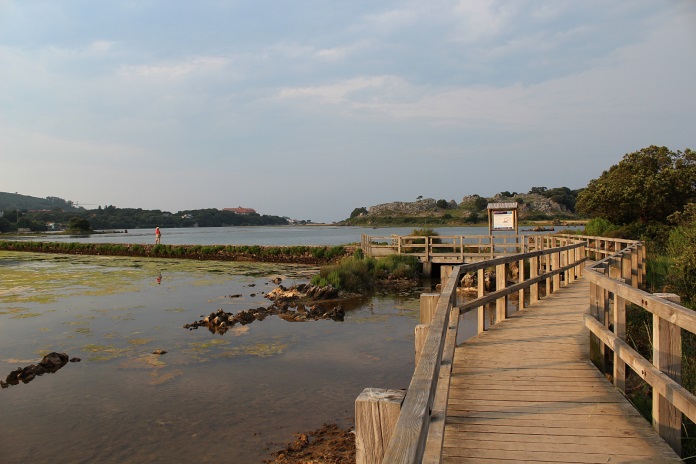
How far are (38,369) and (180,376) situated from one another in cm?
301

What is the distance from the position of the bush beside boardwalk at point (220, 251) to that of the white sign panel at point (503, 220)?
964 cm

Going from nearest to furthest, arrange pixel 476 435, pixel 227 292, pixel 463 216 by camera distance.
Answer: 1. pixel 476 435
2. pixel 227 292
3. pixel 463 216

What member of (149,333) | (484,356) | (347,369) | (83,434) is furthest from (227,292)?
(484,356)

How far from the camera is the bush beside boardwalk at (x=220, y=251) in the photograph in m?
33.7

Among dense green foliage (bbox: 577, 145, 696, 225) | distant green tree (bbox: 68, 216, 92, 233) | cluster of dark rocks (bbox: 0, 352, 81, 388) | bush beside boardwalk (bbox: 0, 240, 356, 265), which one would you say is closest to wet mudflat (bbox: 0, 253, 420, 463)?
cluster of dark rocks (bbox: 0, 352, 81, 388)

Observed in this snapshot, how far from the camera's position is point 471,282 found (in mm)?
20609

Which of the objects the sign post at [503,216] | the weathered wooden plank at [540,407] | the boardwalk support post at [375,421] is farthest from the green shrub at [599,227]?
the boardwalk support post at [375,421]

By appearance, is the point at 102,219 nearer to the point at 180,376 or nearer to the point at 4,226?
the point at 4,226

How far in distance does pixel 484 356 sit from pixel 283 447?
2.89 m

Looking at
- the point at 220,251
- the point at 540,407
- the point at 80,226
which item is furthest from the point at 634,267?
the point at 80,226

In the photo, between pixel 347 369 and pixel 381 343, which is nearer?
pixel 347 369

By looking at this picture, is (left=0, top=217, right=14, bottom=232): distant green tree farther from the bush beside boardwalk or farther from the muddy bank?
the muddy bank

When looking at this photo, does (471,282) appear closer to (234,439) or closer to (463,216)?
(234,439)

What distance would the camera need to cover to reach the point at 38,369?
32.3ft
